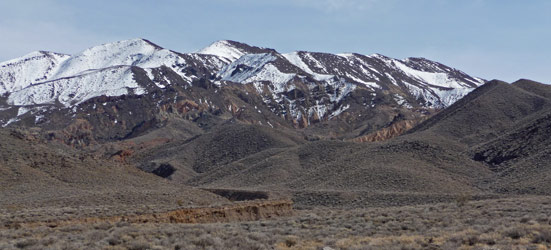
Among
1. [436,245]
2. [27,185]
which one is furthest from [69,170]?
[436,245]

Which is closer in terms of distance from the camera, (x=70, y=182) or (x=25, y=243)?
(x=25, y=243)

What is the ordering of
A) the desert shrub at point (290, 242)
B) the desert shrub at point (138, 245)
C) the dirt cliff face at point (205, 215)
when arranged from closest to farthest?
1. the desert shrub at point (138, 245)
2. the desert shrub at point (290, 242)
3. the dirt cliff face at point (205, 215)

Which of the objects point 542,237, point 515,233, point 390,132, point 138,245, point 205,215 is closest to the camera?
point 542,237

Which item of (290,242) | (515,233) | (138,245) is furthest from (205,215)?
(515,233)

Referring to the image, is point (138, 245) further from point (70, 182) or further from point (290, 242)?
point (70, 182)

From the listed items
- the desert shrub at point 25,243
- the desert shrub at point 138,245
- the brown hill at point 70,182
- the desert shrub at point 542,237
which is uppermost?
the brown hill at point 70,182

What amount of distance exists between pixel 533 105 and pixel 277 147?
1801 inches

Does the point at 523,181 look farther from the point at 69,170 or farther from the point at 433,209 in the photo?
the point at 69,170

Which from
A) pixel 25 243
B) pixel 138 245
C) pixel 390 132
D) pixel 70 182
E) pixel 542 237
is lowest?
pixel 542 237

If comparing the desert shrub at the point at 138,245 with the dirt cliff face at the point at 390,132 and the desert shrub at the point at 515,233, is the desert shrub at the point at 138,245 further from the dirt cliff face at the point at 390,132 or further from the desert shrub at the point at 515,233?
the dirt cliff face at the point at 390,132

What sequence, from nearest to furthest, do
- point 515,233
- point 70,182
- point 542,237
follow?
point 542,237 → point 515,233 → point 70,182

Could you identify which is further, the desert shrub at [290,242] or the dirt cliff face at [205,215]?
the dirt cliff face at [205,215]

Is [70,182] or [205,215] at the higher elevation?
[70,182]

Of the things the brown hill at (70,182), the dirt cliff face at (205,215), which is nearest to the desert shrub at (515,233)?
the dirt cliff face at (205,215)
